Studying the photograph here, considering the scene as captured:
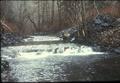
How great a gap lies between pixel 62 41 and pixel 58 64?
12.8m

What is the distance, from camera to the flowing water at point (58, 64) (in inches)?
677

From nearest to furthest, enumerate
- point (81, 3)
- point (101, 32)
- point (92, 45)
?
1. point (92, 45)
2. point (101, 32)
3. point (81, 3)

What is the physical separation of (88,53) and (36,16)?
103 ft

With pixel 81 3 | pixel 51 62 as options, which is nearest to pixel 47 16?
pixel 81 3

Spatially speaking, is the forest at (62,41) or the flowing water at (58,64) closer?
the flowing water at (58,64)

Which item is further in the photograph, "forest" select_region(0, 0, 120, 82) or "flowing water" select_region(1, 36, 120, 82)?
"forest" select_region(0, 0, 120, 82)

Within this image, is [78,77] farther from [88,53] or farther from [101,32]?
[101,32]

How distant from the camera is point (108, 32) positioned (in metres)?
30.5

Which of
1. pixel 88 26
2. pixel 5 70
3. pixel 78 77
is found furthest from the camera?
pixel 88 26

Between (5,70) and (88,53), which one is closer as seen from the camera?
(5,70)

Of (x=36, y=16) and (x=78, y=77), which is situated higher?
(x=78, y=77)

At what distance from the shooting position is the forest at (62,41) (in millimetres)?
18597

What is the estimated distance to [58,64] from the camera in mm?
20875

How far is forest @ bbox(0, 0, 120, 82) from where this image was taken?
1860 centimetres
